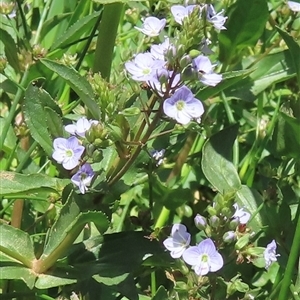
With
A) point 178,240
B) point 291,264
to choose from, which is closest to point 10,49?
point 178,240

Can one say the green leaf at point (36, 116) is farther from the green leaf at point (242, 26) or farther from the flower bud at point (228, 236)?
the green leaf at point (242, 26)

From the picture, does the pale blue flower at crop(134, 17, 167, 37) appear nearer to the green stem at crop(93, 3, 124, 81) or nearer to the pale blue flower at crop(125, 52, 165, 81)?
the pale blue flower at crop(125, 52, 165, 81)

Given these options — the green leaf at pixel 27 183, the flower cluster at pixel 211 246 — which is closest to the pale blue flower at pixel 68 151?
the green leaf at pixel 27 183

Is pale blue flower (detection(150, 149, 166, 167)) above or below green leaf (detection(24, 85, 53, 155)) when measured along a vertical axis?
below

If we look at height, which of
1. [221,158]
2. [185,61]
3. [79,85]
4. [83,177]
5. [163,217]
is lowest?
[163,217]

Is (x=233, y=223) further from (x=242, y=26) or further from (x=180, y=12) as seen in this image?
(x=242, y=26)

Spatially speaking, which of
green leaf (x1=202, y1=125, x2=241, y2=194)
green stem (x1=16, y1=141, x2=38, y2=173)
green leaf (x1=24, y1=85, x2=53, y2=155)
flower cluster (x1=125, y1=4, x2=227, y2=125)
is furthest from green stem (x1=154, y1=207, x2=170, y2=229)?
flower cluster (x1=125, y1=4, x2=227, y2=125)

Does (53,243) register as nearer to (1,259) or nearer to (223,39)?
(1,259)
